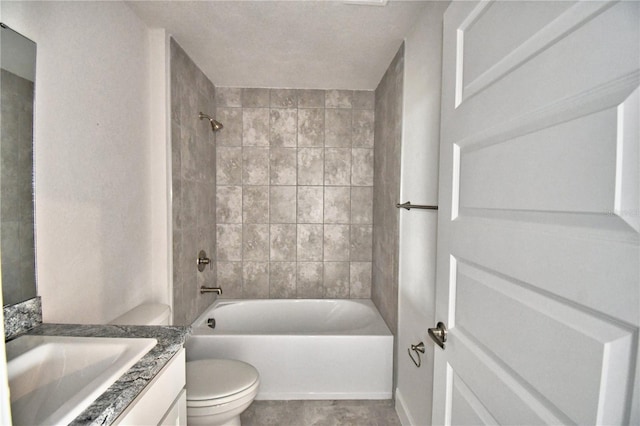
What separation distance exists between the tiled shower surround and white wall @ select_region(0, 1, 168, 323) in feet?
3.41

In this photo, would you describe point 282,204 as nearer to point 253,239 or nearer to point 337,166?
point 253,239

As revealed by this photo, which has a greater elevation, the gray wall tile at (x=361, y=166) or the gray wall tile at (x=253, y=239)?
the gray wall tile at (x=361, y=166)

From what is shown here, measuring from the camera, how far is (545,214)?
0.67m

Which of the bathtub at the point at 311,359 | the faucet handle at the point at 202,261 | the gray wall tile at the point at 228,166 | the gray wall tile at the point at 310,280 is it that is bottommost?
the bathtub at the point at 311,359

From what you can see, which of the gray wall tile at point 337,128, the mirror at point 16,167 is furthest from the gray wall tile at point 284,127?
the mirror at point 16,167

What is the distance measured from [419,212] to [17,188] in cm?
169

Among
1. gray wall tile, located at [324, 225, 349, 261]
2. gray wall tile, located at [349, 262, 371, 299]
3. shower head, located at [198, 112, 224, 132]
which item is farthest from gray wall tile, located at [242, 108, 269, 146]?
gray wall tile, located at [349, 262, 371, 299]

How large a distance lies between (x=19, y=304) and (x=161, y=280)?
0.96m

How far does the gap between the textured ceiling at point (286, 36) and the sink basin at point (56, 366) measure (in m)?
1.63

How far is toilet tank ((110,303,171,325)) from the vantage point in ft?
5.36

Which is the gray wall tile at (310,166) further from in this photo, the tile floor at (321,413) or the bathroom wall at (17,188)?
the bathroom wall at (17,188)

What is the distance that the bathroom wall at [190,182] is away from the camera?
2.18 metres

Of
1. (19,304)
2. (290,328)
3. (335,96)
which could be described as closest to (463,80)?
(19,304)

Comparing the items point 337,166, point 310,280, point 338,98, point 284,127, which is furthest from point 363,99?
point 310,280
